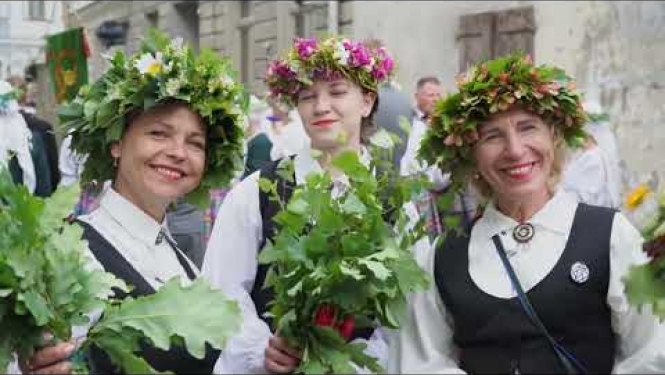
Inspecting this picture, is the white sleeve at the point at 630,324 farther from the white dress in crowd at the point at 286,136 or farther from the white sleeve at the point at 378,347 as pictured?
the white dress in crowd at the point at 286,136

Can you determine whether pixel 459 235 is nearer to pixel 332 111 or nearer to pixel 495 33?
pixel 332 111

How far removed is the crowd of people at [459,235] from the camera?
3.37 metres

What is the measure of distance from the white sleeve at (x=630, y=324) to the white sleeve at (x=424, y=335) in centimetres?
45

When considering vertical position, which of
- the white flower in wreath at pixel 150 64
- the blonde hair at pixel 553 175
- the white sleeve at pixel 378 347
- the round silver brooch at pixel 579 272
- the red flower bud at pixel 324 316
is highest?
the white flower in wreath at pixel 150 64

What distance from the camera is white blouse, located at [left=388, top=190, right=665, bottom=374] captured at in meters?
3.32

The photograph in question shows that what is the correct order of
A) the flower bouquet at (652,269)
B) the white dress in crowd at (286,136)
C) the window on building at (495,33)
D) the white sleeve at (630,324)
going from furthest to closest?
1. the window on building at (495,33)
2. the white dress in crowd at (286,136)
3. the white sleeve at (630,324)
4. the flower bouquet at (652,269)

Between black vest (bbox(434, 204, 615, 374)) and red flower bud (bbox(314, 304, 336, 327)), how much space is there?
15.7 inches

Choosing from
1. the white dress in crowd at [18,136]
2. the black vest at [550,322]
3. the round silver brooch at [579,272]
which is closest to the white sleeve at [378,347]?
the black vest at [550,322]

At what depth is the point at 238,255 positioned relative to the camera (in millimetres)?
4023

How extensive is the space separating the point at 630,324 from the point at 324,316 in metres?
0.80

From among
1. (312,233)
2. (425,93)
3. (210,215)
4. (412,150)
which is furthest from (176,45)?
(425,93)

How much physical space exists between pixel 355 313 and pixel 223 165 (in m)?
1.01

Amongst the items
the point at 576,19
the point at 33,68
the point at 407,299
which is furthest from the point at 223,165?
the point at 33,68

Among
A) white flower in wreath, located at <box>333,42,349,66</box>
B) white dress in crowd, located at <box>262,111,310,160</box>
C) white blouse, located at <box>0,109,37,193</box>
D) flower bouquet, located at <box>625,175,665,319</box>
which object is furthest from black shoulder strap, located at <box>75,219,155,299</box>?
white dress in crowd, located at <box>262,111,310,160</box>
